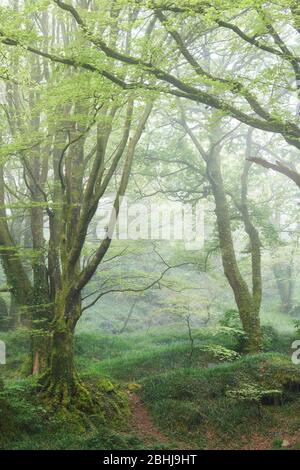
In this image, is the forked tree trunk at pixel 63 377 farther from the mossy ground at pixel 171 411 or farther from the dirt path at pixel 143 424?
the dirt path at pixel 143 424

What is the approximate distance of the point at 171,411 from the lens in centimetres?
886

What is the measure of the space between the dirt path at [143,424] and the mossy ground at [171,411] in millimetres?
47

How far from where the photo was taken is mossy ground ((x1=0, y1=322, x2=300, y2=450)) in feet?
23.0

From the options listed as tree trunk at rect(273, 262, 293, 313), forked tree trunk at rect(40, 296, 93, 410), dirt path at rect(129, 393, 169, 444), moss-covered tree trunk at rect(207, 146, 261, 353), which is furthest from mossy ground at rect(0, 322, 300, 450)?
tree trunk at rect(273, 262, 293, 313)

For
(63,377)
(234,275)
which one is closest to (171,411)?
(63,377)

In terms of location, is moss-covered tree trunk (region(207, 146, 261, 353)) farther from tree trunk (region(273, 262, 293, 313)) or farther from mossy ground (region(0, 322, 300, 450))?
tree trunk (region(273, 262, 293, 313))

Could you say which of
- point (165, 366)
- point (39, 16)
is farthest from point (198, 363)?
point (39, 16)

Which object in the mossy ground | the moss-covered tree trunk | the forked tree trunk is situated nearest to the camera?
the mossy ground

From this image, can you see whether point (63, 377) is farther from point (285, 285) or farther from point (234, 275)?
point (285, 285)

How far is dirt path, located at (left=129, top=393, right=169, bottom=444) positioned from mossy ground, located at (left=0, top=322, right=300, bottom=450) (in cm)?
5

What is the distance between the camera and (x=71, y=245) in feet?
30.4

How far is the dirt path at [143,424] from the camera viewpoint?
25.9 feet

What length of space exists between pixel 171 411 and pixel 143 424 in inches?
24.2

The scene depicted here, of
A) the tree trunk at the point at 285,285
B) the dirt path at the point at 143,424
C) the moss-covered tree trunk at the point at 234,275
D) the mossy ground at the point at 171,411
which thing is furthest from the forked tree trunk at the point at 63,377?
the tree trunk at the point at 285,285
